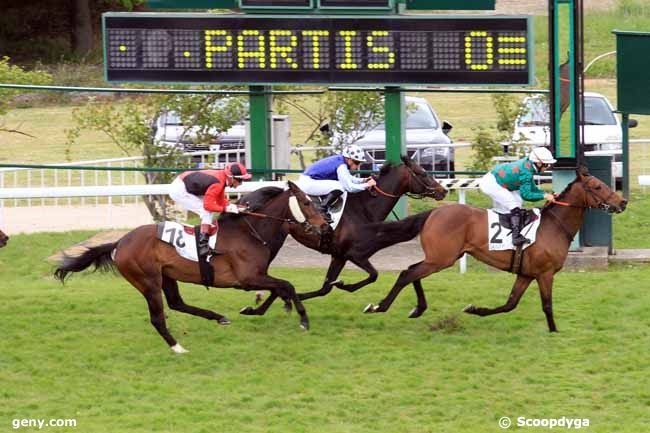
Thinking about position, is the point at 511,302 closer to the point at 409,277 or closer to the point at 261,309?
the point at 409,277

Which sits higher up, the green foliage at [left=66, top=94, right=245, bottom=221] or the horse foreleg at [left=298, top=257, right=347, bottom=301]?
the green foliage at [left=66, top=94, right=245, bottom=221]

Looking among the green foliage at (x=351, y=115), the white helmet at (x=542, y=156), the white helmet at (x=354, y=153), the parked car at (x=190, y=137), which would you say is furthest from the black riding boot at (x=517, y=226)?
the parked car at (x=190, y=137)

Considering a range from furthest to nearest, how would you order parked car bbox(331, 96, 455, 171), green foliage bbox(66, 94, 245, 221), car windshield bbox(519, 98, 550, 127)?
1. parked car bbox(331, 96, 455, 171)
2. car windshield bbox(519, 98, 550, 127)
3. green foliage bbox(66, 94, 245, 221)

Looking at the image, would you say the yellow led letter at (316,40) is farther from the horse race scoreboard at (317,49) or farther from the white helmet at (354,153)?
the white helmet at (354,153)

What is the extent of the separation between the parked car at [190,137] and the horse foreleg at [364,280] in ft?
13.2

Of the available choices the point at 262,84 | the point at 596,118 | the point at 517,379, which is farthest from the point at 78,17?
the point at 517,379

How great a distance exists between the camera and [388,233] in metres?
10.8

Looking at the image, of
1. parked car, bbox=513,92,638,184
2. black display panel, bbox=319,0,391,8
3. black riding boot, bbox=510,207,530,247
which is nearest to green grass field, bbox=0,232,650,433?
black riding boot, bbox=510,207,530,247

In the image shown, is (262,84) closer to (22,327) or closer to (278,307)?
(278,307)

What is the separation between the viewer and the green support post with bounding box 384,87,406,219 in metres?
13.2

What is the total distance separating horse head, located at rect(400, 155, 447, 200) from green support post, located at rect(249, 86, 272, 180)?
2.32m

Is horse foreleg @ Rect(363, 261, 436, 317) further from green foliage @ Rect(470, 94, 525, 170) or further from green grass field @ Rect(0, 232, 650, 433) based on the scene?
green foliage @ Rect(470, 94, 525, 170)

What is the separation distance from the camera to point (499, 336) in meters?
10.4

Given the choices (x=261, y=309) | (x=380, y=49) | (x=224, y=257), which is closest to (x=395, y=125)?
(x=380, y=49)
